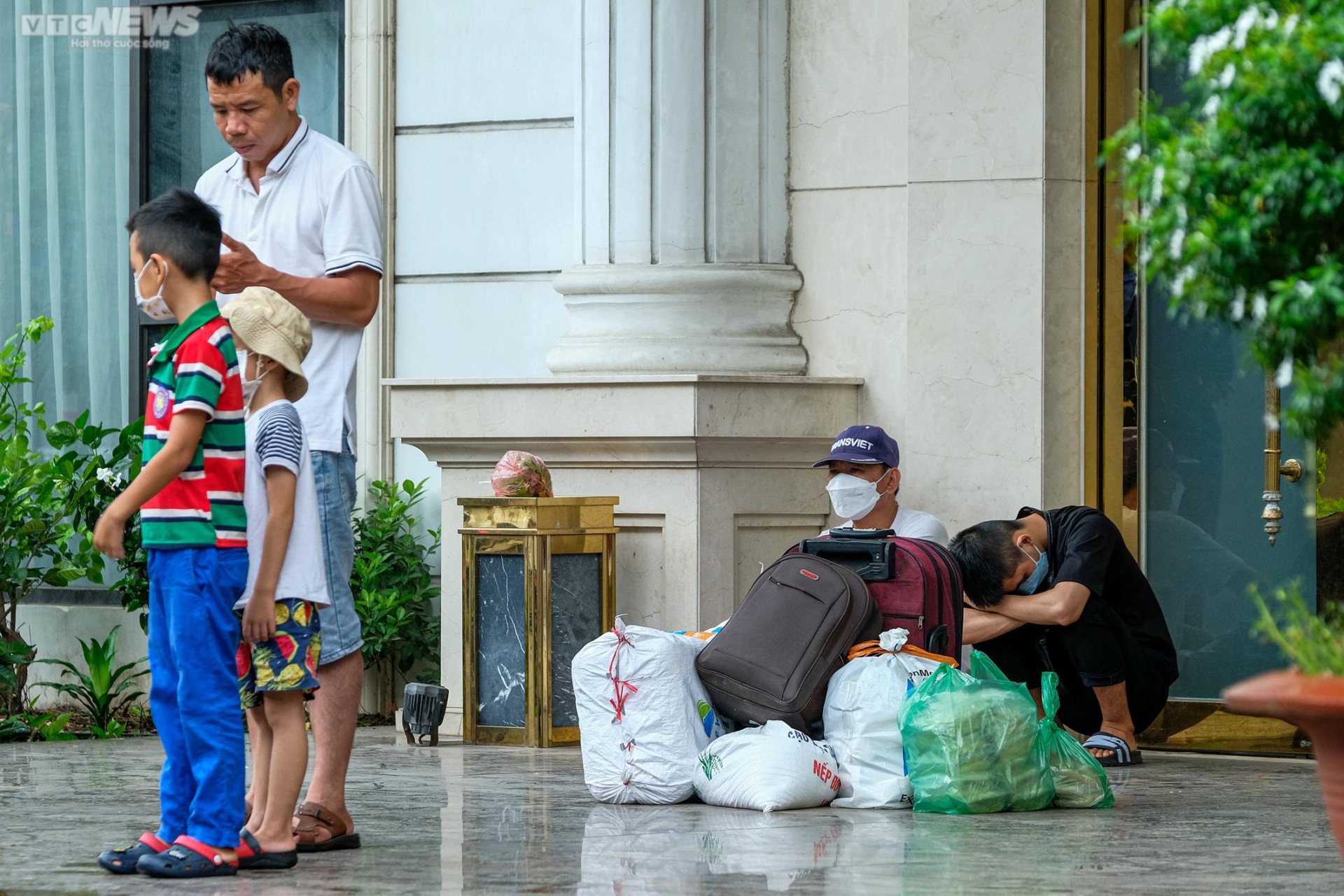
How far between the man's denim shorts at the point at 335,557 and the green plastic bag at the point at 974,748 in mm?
1679

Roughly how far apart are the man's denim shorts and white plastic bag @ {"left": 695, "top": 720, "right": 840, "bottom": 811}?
1.33 metres

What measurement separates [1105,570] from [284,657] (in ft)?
10.3

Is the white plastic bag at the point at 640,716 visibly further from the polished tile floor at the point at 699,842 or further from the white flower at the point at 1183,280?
the white flower at the point at 1183,280

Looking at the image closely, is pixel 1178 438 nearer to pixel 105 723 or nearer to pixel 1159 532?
pixel 1159 532

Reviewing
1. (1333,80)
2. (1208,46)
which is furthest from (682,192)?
(1333,80)

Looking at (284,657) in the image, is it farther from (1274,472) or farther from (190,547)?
(1274,472)

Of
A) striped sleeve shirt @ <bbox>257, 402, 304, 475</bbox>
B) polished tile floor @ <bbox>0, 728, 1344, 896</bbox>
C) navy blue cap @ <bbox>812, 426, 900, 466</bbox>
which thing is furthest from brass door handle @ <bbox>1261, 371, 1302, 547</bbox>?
striped sleeve shirt @ <bbox>257, 402, 304, 475</bbox>

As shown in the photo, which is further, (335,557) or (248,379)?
(335,557)

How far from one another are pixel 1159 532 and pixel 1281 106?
15.4 ft

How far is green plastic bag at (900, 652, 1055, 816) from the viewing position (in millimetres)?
5340

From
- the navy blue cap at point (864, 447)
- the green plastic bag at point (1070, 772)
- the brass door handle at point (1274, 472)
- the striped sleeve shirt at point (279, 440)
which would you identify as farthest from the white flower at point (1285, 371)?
the brass door handle at point (1274, 472)

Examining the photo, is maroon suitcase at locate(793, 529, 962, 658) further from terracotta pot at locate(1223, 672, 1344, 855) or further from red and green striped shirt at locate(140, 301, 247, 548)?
terracotta pot at locate(1223, 672, 1344, 855)

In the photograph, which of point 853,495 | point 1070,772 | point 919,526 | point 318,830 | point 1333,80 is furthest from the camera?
point 853,495

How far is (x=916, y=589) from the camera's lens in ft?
19.4
